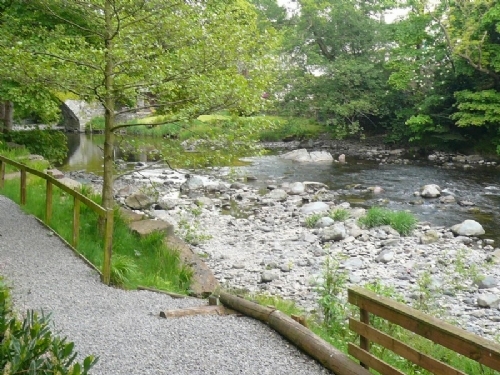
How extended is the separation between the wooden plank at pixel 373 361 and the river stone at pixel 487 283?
19.0 feet

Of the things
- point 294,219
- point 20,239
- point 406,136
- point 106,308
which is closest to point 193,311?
point 106,308

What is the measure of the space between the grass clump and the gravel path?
8.05 m

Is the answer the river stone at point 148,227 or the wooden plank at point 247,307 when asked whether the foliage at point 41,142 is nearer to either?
the river stone at point 148,227

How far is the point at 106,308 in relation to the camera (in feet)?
19.5

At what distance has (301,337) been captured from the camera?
4.88 meters

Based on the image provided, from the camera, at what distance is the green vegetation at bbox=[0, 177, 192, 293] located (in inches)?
294

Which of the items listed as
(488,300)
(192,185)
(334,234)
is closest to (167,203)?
(192,185)

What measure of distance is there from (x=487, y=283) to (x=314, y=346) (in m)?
5.92

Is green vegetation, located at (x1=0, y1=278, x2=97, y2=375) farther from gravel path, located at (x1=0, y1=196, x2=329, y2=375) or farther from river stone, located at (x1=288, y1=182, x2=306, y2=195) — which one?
river stone, located at (x1=288, y1=182, x2=306, y2=195)

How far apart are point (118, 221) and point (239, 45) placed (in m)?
4.09

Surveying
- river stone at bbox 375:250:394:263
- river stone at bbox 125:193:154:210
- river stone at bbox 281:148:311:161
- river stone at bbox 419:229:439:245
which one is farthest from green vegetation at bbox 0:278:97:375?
river stone at bbox 281:148:311:161

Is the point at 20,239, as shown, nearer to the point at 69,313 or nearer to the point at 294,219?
the point at 69,313

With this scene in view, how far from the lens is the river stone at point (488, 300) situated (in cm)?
838

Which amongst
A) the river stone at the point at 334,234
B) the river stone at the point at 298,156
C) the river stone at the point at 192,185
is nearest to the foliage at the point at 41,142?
the river stone at the point at 192,185
